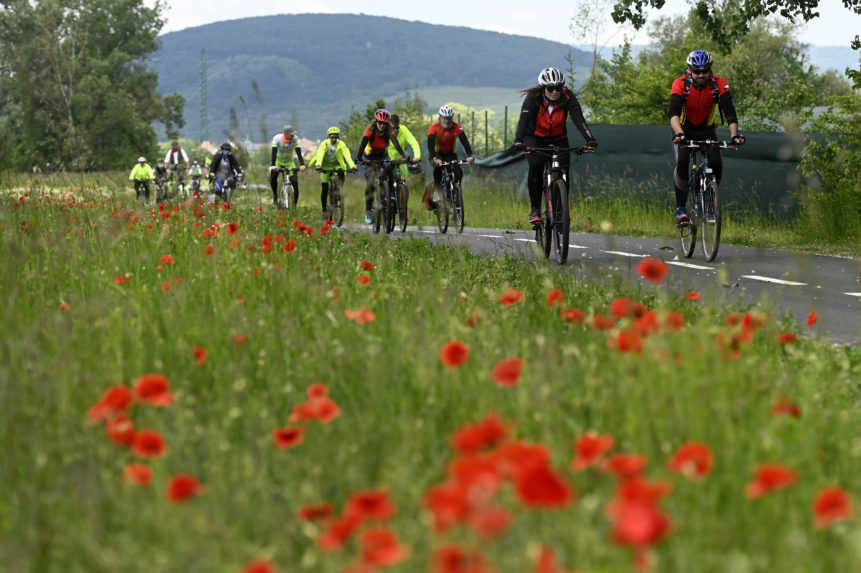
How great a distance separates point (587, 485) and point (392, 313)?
2005 millimetres

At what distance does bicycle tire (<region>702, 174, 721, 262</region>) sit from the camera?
1166 cm

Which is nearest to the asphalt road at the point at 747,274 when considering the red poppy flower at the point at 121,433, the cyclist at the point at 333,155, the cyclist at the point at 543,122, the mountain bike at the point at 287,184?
the cyclist at the point at 543,122

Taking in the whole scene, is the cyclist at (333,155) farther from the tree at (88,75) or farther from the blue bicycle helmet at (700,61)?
the tree at (88,75)

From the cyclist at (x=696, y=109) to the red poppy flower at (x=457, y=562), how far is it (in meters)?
10.4

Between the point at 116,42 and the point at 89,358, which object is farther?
the point at 116,42

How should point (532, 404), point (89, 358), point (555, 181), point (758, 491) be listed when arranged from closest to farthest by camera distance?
point (758, 491) → point (532, 404) → point (89, 358) → point (555, 181)

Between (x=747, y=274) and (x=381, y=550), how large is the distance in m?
10.1

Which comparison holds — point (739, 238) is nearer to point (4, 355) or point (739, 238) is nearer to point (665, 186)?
point (665, 186)

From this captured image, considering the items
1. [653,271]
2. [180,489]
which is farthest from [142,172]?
[180,489]

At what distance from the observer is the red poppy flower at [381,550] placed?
1557mm

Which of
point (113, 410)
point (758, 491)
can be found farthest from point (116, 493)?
point (758, 491)

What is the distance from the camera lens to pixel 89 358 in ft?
12.2

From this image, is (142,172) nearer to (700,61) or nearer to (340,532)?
(700,61)

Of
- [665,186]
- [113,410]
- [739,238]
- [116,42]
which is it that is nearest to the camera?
[113,410]
